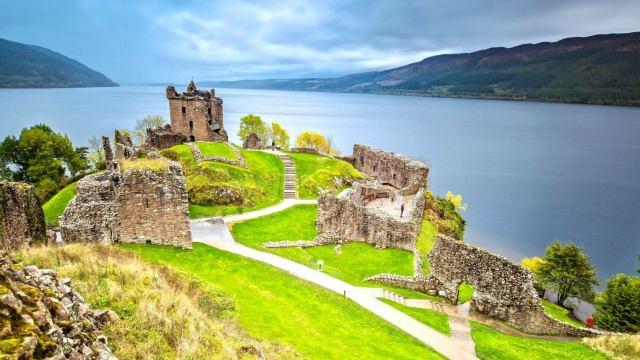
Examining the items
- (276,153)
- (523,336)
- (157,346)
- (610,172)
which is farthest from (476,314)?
(610,172)

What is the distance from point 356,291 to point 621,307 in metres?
19.6

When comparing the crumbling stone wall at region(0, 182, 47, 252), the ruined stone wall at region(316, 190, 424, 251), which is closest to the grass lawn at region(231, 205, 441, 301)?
the ruined stone wall at region(316, 190, 424, 251)

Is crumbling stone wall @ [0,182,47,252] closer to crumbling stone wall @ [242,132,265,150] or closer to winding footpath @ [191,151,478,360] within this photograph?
winding footpath @ [191,151,478,360]

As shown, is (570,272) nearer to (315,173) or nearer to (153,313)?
(315,173)

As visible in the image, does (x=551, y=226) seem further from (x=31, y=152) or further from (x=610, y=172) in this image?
(x=31, y=152)

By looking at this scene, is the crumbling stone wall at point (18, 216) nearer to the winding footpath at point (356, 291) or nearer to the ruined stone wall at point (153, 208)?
the ruined stone wall at point (153, 208)

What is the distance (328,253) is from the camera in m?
25.6

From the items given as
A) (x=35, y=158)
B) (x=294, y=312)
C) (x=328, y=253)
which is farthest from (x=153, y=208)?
(x=35, y=158)

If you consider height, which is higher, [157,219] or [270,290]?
[157,219]

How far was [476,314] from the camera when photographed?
19.6 meters

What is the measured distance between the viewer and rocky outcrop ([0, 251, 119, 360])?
4.89m

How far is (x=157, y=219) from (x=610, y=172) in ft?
347

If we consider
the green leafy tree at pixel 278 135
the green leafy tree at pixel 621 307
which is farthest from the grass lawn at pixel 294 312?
the green leafy tree at pixel 278 135

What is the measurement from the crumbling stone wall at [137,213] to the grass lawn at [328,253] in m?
5.44
